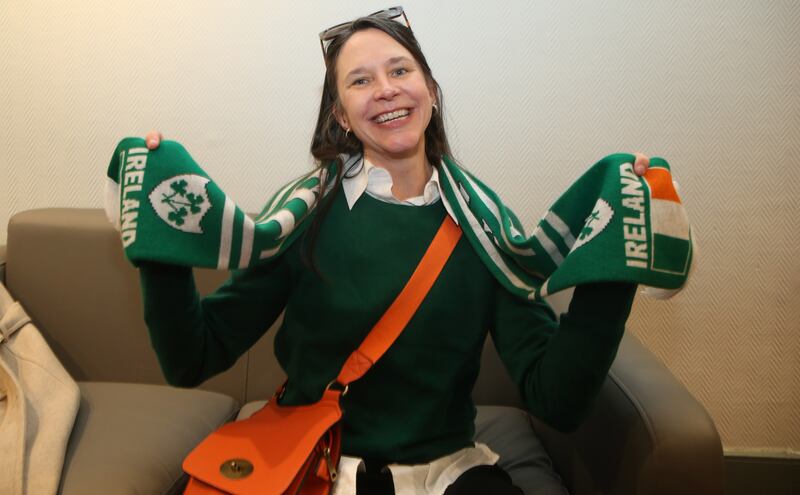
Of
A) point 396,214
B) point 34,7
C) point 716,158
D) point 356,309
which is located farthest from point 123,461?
point 716,158

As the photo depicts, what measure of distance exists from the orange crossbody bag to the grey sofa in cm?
25

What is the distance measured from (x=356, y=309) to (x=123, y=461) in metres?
0.53

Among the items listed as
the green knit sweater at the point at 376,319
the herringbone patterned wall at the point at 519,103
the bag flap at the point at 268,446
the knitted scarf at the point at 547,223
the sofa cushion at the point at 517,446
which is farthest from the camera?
the herringbone patterned wall at the point at 519,103

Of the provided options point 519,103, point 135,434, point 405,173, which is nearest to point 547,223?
point 405,173

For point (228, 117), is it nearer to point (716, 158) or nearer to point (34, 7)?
point (34, 7)

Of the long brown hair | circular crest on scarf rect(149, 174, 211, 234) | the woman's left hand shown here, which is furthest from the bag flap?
the woman's left hand

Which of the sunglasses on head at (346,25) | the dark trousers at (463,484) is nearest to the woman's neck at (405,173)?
the sunglasses on head at (346,25)

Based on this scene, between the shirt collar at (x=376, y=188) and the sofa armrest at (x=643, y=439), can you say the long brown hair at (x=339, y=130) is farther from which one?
the sofa armrest at (x=643, y=439)

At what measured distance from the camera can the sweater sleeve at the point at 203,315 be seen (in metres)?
0.87

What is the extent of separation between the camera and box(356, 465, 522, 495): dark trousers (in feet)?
3.20

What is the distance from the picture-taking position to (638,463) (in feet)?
3.10

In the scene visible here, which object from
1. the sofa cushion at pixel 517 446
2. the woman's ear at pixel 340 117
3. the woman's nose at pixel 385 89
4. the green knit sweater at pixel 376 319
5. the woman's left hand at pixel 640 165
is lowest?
the sofa cushion at pixel 517 446

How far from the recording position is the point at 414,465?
39.5 inches

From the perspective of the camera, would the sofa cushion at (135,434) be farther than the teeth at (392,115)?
Yes
